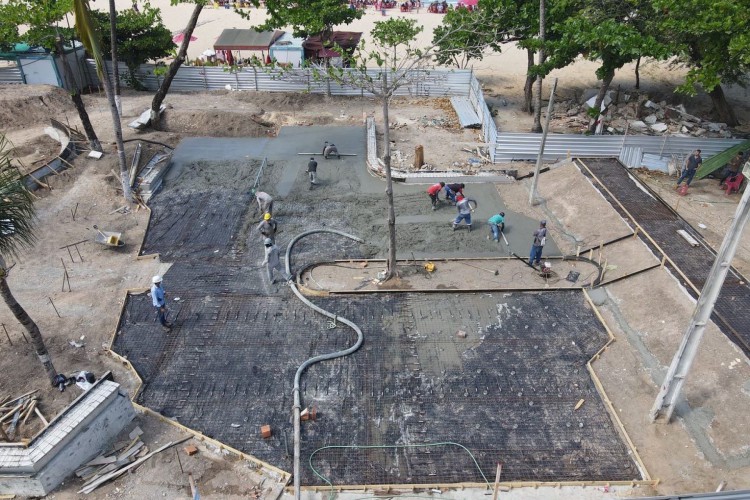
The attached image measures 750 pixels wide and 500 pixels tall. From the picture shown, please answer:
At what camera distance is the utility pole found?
796cm

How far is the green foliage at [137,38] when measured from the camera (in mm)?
26125

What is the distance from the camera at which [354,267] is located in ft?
47.1

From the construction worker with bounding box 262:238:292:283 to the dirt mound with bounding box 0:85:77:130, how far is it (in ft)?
52.4

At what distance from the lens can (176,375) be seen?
36.0ft

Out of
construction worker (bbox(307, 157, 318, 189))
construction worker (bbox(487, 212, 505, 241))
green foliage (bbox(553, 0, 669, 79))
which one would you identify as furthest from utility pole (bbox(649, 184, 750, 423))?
construction worker (bbox(307, 157, 318, 189))

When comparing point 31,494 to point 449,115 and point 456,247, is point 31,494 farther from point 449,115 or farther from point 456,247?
point 449,115

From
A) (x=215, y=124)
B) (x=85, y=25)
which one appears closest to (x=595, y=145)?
(x=215, y=124)

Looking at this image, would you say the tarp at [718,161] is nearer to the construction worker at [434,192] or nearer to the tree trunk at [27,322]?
the construction worker at [434,192]

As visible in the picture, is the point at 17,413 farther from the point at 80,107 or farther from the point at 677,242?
the point at 677,242

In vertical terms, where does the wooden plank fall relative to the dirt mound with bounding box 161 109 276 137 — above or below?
below

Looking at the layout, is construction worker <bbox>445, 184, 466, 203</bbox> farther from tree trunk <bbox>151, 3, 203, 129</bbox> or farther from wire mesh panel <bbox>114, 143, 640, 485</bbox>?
tree trunk <bbox>151, 3, 203, 129</bbox>

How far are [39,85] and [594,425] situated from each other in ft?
89.9

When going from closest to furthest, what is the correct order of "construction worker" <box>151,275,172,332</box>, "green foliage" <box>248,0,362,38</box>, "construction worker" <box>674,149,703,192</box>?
"construction worker" <box>151,275,172,332</box> < "construction worker" <box>674,149,703,192</box> < "green foliage" <box>248,0,362,38</box>

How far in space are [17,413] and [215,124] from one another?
52.4 ft
